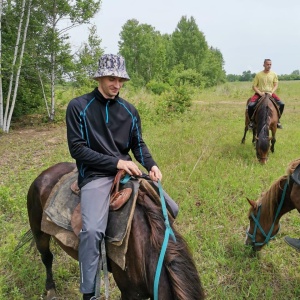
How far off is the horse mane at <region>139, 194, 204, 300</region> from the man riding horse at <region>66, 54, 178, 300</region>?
0.35 metres

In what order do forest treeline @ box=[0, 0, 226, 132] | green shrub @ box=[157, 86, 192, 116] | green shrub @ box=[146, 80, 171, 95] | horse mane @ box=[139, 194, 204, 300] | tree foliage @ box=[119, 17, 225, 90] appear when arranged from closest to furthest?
horse mane @ box=[139, 194, 204, 300]
forest treeline @ box=[0, 0, 226, 132]
green shrub @ box=[157, 86, 192, 116]
green shrub @ box=[146, 80, 171, 95]
tree foliage @ box=[119, 17, 225, 90]

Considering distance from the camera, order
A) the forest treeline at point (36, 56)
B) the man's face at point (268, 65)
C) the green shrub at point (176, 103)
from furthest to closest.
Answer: the green shrub at point (176, 103) → the forest treeline at point (36, 56) → the man's face at point (268, 65)

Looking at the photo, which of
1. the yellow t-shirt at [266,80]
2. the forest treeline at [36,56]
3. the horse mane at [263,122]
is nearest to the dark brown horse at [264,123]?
the horse mane at [263,122]

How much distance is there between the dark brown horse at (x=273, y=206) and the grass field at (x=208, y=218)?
1.25 ft

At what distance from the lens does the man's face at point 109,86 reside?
2305 mm

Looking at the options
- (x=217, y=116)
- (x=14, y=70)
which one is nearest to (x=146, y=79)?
(x=217, y=116)

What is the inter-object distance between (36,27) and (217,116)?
864cm

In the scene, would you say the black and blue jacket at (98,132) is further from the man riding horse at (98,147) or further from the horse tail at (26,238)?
the horse tail at (26,238)

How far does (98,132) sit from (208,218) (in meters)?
2.54

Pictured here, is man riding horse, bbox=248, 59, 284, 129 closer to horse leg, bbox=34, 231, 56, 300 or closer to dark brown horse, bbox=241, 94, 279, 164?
dark brown horse, bbox=241, 94, 279, 164

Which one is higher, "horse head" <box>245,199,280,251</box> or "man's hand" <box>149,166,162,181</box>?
"man's hand" <box>149,166,162,181</box>

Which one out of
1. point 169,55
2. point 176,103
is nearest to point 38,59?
point 176,103

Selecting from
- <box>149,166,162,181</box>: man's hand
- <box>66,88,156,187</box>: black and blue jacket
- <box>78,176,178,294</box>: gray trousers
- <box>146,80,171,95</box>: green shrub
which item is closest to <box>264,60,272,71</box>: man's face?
<box>66,88,156,187</box>: black and blue jacket

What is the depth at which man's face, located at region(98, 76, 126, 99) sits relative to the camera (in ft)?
7.56
